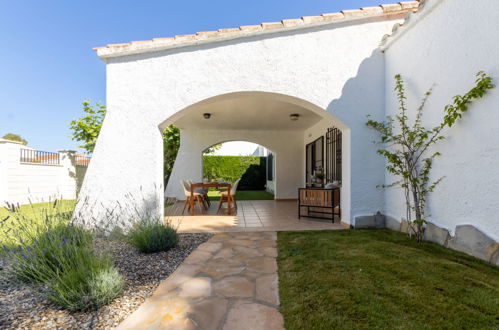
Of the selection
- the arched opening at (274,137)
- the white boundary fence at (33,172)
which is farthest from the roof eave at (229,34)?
the white boundary fence at (33,172)

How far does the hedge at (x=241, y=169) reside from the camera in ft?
50.0

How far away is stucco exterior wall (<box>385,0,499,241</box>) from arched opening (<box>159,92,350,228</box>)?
2.86 m

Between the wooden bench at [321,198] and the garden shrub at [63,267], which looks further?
the wooden bench at [321,198]

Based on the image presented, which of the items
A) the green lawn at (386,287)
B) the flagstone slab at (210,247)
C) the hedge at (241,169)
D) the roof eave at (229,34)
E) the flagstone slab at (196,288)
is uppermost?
the roof eave at (229,34)

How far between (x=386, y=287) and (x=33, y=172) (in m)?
12.5

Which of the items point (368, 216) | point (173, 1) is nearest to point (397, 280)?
point (368, 216)

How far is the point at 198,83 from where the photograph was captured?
445cm

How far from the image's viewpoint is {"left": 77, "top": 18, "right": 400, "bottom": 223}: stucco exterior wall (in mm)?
4422

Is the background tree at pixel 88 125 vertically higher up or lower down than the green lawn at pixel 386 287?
higher up

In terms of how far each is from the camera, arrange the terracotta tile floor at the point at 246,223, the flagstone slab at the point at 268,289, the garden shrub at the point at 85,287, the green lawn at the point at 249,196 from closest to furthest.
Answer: the garden shrub at the point at 85,287 < the flagstone slab at the point at 268,289 < the terracotta tile floor at the point at 246,223 < the green lawn at the point at 249,196

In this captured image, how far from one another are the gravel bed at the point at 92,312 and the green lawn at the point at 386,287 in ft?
4.33

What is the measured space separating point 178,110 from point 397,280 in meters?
4.18

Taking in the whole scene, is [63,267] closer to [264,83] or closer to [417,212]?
[264,83]

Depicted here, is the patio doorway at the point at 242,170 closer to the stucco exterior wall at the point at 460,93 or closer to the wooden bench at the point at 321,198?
the wooden bench at the point at 321,198
